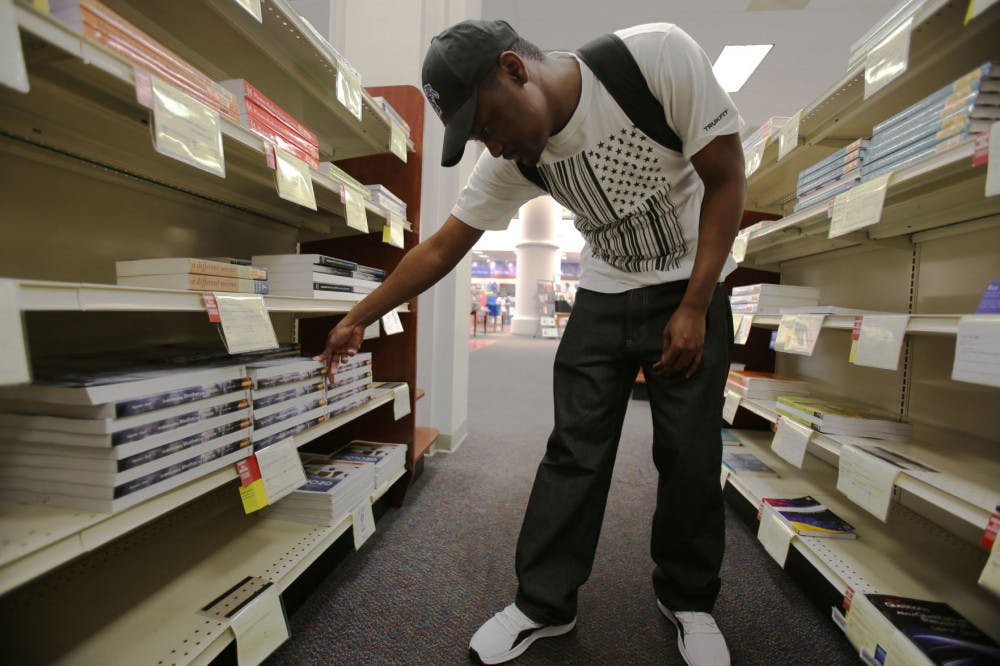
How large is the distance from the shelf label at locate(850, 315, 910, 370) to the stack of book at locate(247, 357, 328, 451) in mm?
1391

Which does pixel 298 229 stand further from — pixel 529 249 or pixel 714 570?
pixel 529 249

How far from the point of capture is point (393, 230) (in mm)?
1473

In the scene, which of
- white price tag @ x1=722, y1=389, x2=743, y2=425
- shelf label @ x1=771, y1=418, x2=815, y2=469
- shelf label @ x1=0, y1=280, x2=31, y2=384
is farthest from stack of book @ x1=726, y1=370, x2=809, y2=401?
shelf label @ x1=0, y1=280, x2=31, y2=384

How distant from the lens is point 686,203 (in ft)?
3.02

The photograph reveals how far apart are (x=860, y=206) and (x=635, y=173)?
66 centimetres

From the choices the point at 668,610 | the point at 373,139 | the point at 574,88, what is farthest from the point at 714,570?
the point at 373,139

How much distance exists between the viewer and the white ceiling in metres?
3.95

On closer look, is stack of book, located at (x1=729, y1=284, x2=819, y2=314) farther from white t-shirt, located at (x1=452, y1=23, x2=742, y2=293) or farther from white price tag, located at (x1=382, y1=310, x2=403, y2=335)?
white price tag, located at (x1=382, y1=310, x2=403, y2=335)

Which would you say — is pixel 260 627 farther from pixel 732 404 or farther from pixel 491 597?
pixel 732 404

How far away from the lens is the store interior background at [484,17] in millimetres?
2072

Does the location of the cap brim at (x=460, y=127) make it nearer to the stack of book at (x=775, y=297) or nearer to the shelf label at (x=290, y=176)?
the shelf label at (x=290, y=176)

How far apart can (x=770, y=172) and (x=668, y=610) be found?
6.47 feet

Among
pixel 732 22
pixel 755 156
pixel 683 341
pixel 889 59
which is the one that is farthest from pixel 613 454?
pixel 732 22

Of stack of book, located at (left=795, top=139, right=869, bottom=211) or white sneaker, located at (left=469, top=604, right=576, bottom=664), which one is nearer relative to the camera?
white sneaker, located at (left=469, top=604, right=576, bottom=664)
